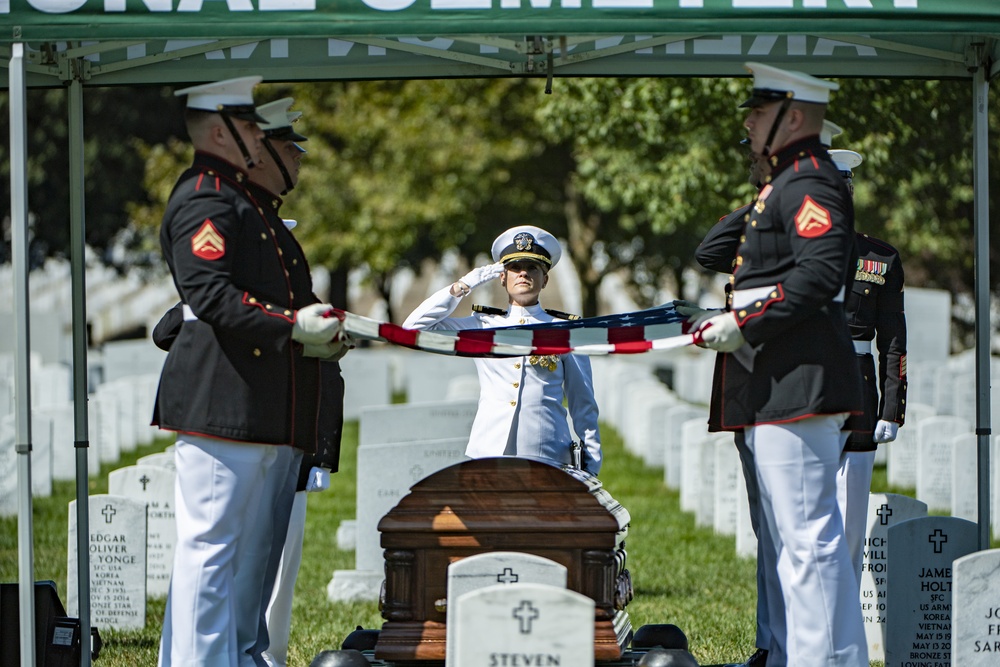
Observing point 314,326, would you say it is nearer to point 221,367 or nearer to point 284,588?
point 221,367

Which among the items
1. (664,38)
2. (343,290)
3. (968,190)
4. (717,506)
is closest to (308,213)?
(343,290)

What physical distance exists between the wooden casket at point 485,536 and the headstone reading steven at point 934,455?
746cm

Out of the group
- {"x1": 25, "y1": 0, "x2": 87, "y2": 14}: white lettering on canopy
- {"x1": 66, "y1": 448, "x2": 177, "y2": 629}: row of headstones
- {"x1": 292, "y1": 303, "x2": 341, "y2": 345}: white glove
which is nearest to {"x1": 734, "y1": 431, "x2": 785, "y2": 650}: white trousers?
{"x1": 292, "y1": 303, "x2": 341, "y2": 345}: white glove

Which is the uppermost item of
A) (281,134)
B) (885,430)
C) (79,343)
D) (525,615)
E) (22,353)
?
(281,134)

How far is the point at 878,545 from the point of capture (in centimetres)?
719

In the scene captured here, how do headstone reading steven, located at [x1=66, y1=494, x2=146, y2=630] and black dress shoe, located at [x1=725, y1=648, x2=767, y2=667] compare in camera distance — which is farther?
headstone reading steven, located at [x1=66, y1=494, x2=146, y2=630]

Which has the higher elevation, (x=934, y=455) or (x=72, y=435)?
(x=72, y=435)

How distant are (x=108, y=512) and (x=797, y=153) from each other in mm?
4613

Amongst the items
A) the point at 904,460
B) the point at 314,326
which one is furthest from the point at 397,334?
the point at 904,460

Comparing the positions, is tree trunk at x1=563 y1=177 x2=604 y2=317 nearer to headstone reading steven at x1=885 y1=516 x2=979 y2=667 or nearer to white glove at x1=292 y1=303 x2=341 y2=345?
headstone reading steven at x1=885 y1=516 x2=979 y2=667

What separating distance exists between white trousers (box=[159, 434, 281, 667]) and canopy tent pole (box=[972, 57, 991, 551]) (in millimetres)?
3050

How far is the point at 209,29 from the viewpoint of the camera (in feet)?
16.2

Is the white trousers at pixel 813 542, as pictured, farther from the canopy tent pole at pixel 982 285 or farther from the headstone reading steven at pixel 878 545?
the headstone reading steven at pixel 878 545

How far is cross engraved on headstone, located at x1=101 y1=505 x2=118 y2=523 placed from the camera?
7.95 metres
